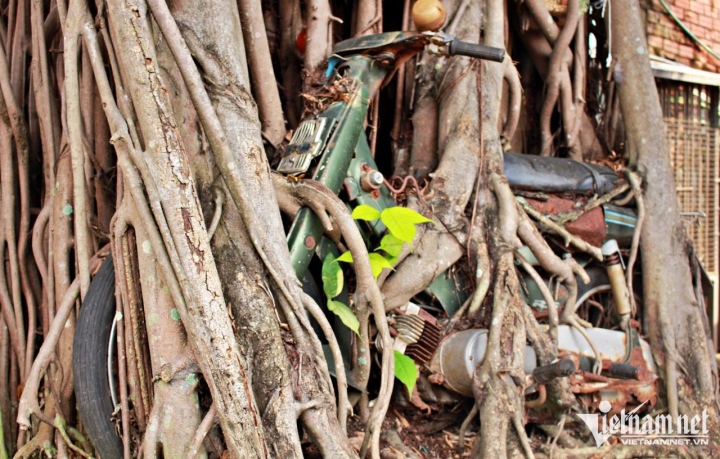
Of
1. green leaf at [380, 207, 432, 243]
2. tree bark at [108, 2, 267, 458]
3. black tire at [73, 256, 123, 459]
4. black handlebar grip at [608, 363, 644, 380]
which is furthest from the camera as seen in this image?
black handlebar grip at [608, 363, 644, 380]

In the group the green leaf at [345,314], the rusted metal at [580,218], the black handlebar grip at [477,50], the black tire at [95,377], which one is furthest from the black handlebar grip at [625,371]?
the black tire at [95,377]

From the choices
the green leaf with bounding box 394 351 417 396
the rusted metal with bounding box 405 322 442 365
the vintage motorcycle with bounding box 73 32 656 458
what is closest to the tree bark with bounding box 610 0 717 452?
the vintage motorcycle with bounding box 73 32 656 458

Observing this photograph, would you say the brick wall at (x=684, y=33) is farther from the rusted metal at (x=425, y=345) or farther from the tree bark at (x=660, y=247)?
the rusted metal at (x=425, y=345)

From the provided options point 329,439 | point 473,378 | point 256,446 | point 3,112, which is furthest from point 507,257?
point 3,112

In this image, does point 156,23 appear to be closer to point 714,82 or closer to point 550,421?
point 550,421

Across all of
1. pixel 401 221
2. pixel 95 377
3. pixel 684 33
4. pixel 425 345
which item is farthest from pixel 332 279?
pixel 684 33

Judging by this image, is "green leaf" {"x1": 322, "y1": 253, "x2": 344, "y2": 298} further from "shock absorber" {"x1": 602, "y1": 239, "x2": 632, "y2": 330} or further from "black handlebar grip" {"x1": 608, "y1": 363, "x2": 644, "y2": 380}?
"shock absorber" {"x1": 602, "y1": 239, "x2": 632, "y2": 330}
